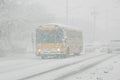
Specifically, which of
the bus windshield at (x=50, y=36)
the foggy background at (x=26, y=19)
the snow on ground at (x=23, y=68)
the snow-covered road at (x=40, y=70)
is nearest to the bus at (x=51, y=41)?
the bus windshield at (x=50, y=36)

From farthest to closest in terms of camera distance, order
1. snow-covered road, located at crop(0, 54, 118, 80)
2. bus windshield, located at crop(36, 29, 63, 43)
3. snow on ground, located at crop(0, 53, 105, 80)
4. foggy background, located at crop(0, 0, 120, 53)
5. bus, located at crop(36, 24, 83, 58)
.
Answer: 1. foggy background, located at crop(0, 0, 120, 53)
2. bus windshield, located at crop(36, 29, 63, 43)
3. bus, located at crop(36, 24, 83, 58)
4. snow on ground, located at crop(0, 53, 105, 80)
5. snow-covered road, located at crop(0, 54, 118, 80)

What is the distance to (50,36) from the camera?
4553cm

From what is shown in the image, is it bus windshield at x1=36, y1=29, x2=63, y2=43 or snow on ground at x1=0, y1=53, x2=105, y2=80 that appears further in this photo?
bus windshield at x1=36, y1=29, x2=63, y2=43

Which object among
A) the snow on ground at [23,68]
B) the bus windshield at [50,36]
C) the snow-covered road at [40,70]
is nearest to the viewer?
the snow-covered road at [40,70]

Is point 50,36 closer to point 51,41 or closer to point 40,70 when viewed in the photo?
point 51,41

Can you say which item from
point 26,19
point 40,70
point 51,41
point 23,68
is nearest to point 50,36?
point 51,41

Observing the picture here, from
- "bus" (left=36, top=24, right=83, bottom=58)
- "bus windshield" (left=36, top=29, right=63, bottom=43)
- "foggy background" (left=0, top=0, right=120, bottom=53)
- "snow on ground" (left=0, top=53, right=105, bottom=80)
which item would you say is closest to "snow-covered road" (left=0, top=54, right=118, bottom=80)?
"snow on ground" (left=0, top=53, right=105, bottom=80)

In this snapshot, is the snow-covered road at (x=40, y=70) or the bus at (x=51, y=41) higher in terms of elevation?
the bus at (x=51, y=41)

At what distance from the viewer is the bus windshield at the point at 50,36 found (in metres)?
45.5

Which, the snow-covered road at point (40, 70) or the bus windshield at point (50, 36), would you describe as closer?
the snow-covered road at point (40, 70)

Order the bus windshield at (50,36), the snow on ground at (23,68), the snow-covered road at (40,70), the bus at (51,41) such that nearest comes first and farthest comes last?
the snow-covered road at (40,70) → the snow on ground at (23,68) → the bus at (51,41) → the bus windshield at (50,36)

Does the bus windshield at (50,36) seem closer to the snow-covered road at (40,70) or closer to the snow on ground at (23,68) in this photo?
the snow on ground at (23,68)

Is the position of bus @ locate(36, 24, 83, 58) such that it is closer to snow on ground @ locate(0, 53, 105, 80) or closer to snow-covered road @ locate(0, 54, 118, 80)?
snow on ground @ locate(0, 53, 105, 80)

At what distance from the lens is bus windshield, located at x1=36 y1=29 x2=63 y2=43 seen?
149 feet
